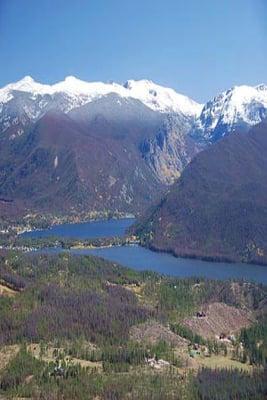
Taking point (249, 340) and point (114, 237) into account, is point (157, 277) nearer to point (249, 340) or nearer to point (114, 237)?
point (249, 340)

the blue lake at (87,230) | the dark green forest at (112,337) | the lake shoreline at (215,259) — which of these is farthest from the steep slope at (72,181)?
the dark green forest at (112,337)

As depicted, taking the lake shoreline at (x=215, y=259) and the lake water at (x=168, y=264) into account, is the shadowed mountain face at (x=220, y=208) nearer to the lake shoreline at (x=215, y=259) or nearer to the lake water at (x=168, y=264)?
the lake shoreline at (x=215, y=259)

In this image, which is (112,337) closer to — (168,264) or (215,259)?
(168,264)

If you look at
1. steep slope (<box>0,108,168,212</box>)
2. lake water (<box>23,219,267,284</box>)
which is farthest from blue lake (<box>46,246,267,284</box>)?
steep slope (<box>0,108,168,212</box>)

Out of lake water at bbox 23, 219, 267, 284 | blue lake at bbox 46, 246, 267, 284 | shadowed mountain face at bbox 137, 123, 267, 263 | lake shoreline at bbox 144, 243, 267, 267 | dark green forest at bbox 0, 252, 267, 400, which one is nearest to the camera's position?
dark green forest at bbox 0, 252, 267, 400

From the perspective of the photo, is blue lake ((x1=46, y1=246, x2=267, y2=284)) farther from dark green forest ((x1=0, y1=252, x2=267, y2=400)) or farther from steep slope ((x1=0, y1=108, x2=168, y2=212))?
steep slope ((x1=0, y1=108, x2=168, y2=212))

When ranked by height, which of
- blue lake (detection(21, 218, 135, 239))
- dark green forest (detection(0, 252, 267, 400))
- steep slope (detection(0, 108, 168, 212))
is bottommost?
dark green forest (detection(0, 252, 267, 400))

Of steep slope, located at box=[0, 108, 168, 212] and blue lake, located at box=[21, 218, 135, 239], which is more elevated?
steep slope, located at box=[0, 108, 168, 212]

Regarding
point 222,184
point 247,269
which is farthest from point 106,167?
point 247,269
